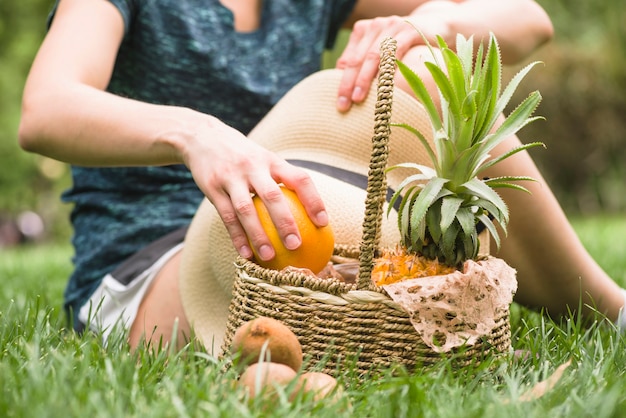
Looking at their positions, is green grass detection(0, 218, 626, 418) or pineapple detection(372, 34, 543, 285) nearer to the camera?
green grass detection(0, 218, 626, 418)

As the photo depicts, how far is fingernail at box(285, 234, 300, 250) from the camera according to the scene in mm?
1436

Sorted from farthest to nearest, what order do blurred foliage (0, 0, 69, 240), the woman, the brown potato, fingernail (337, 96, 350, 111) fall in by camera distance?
blurred foliage (0, 0, 69, 240), fingernail (337, 96, 350, 111), the woman, the brown potato

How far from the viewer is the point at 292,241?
144 cm

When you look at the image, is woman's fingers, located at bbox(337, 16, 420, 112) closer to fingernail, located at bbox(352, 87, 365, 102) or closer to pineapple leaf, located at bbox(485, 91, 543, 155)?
fingernail, located at bbox(352, 87, 365, 102)

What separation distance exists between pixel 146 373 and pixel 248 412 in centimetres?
32

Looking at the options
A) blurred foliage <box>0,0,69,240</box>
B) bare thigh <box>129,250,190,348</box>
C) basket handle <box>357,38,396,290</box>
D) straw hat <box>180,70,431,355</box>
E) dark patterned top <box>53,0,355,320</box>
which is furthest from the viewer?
blurred foliage <box>0,0,69,240</box>

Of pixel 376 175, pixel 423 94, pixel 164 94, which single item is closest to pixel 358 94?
pixel 423 94

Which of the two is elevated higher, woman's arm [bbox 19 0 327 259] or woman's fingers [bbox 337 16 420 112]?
woman's fingers [bbox 337 16 420 112]

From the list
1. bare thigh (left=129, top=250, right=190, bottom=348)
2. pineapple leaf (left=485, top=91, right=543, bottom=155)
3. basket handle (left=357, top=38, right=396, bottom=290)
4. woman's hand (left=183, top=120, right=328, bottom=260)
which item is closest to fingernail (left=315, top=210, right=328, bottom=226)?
woman's hand (left=183, top=120, right=328, bottom=260)

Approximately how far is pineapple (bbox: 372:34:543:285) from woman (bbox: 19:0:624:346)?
0.20m


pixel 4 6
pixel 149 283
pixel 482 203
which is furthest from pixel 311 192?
pixel 4 6

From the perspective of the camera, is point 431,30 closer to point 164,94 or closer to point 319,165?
point 319,165

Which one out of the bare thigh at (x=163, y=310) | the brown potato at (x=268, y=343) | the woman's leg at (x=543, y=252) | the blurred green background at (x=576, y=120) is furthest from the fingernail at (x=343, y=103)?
the blurred green background at (x=576, y=120)

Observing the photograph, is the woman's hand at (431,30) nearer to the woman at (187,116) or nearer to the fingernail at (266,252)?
the woman at (187,116)
